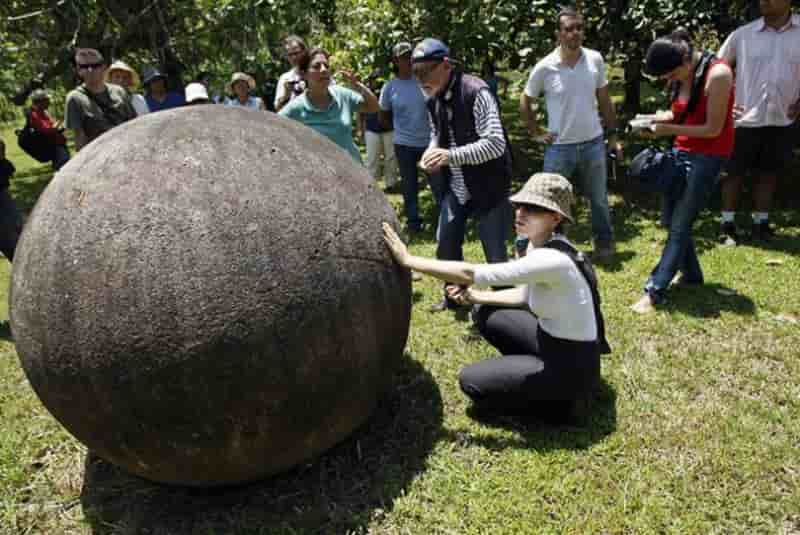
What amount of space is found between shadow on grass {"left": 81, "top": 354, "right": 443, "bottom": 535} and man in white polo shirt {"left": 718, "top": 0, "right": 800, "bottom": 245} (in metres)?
4.69

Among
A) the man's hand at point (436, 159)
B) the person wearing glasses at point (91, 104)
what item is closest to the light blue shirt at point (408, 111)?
the person wearing glasses at point (91, 104)

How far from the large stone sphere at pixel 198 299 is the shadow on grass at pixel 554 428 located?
1040 mm

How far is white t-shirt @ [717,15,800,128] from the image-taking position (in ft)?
20.4

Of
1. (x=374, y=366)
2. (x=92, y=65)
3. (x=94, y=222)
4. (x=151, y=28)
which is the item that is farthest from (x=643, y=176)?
(x=151, y=28)

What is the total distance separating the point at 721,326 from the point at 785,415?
1.20 metres

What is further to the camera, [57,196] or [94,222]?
[57,196]

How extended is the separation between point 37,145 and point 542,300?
25.0ft

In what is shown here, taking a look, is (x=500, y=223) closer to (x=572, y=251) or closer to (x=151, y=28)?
(x=572, y=251)

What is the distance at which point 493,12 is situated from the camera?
25.0 feet

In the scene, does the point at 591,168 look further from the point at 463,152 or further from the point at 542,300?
the point at 542,300

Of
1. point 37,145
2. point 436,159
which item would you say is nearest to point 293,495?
point 436,159

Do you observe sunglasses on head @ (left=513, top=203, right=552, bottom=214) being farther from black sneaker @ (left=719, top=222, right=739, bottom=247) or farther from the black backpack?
the black backpack

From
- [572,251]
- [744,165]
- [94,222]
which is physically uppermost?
[94,222]

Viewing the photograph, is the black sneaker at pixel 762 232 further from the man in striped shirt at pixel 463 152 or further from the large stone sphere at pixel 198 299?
the large stone sphere at pixel 198 299
